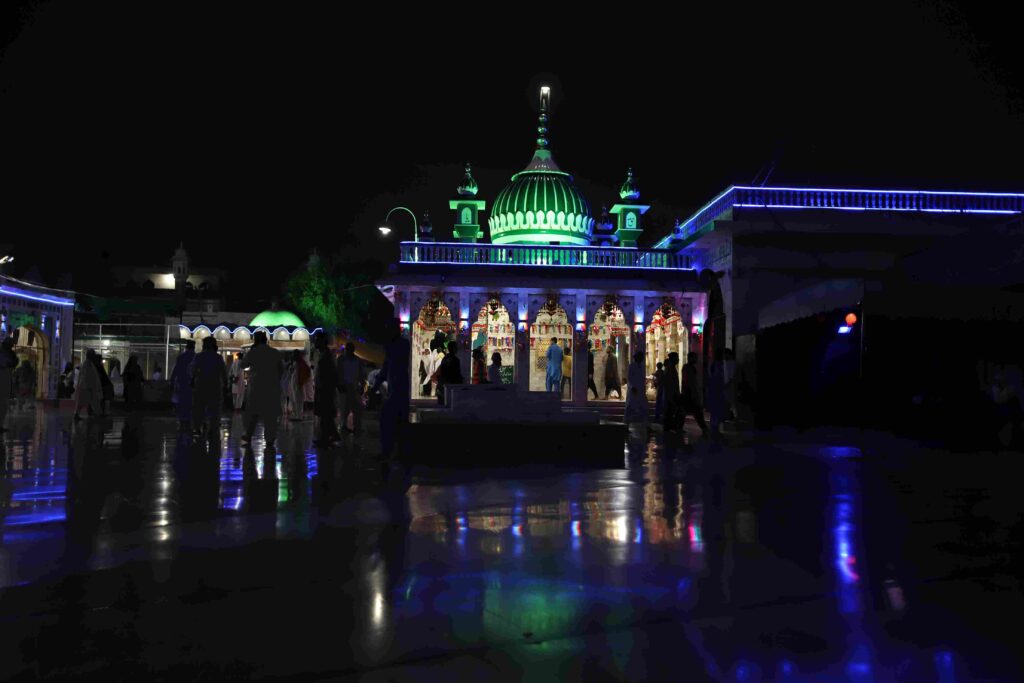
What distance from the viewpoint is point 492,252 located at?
31.7 m

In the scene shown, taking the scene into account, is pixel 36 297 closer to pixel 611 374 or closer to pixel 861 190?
pixel 611 374

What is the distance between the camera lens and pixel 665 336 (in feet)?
112

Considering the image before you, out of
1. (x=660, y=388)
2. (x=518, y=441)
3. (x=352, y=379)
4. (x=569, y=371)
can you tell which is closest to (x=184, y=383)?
(x=352, y=379)

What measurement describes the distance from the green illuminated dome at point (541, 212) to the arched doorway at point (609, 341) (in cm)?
433

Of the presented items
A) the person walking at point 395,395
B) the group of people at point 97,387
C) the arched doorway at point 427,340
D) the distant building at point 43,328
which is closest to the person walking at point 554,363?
the arched doorway at point 427,340

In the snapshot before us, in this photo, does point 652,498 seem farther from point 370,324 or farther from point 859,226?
point 370,324

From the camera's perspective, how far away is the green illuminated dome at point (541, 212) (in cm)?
3631

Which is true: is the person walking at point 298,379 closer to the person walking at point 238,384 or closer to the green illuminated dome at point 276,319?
the person walking at point 238,384

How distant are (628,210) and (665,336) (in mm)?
10180

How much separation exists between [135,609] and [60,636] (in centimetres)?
46

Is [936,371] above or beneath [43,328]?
beneath

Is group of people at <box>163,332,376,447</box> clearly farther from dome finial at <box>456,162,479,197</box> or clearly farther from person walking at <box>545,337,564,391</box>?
dome finial at <box>456,162,479,197</box>

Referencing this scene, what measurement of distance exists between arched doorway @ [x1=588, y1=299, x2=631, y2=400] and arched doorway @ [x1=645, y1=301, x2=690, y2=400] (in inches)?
39.7

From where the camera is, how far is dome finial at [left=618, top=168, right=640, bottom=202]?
42.7 m
